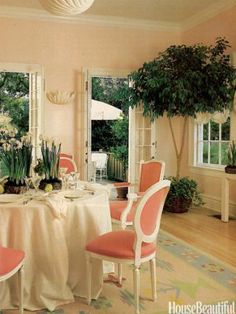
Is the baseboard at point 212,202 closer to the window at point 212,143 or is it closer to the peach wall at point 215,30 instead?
the window at point 212,143

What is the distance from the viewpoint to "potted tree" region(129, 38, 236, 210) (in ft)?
18.5

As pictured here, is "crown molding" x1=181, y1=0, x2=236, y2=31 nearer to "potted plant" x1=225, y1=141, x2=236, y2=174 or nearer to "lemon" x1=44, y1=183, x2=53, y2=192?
"potted plant" x1=225, y1=141, x2=236, y2=174

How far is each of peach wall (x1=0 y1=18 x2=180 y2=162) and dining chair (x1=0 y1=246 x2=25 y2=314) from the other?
157 inches

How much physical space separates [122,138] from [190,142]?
14.7 ft

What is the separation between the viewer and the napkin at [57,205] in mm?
2684

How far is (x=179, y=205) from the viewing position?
5.99 m

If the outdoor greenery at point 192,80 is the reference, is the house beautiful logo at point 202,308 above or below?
below

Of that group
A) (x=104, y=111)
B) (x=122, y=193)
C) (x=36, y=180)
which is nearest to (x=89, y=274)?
(x=36, y=180)

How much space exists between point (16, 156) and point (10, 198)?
1.24ft

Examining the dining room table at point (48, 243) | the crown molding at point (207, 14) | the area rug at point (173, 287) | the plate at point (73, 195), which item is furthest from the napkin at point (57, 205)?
the crown molding at point (207, 14)

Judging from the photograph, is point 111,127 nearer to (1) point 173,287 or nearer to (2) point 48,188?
(2) point 48,188

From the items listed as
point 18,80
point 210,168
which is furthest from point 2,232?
point 18,80

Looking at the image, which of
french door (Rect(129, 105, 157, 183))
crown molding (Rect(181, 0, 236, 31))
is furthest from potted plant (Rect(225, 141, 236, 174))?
crown molding (Rect(181, 0, 236, 31))

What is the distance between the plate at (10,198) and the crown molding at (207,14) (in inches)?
178
